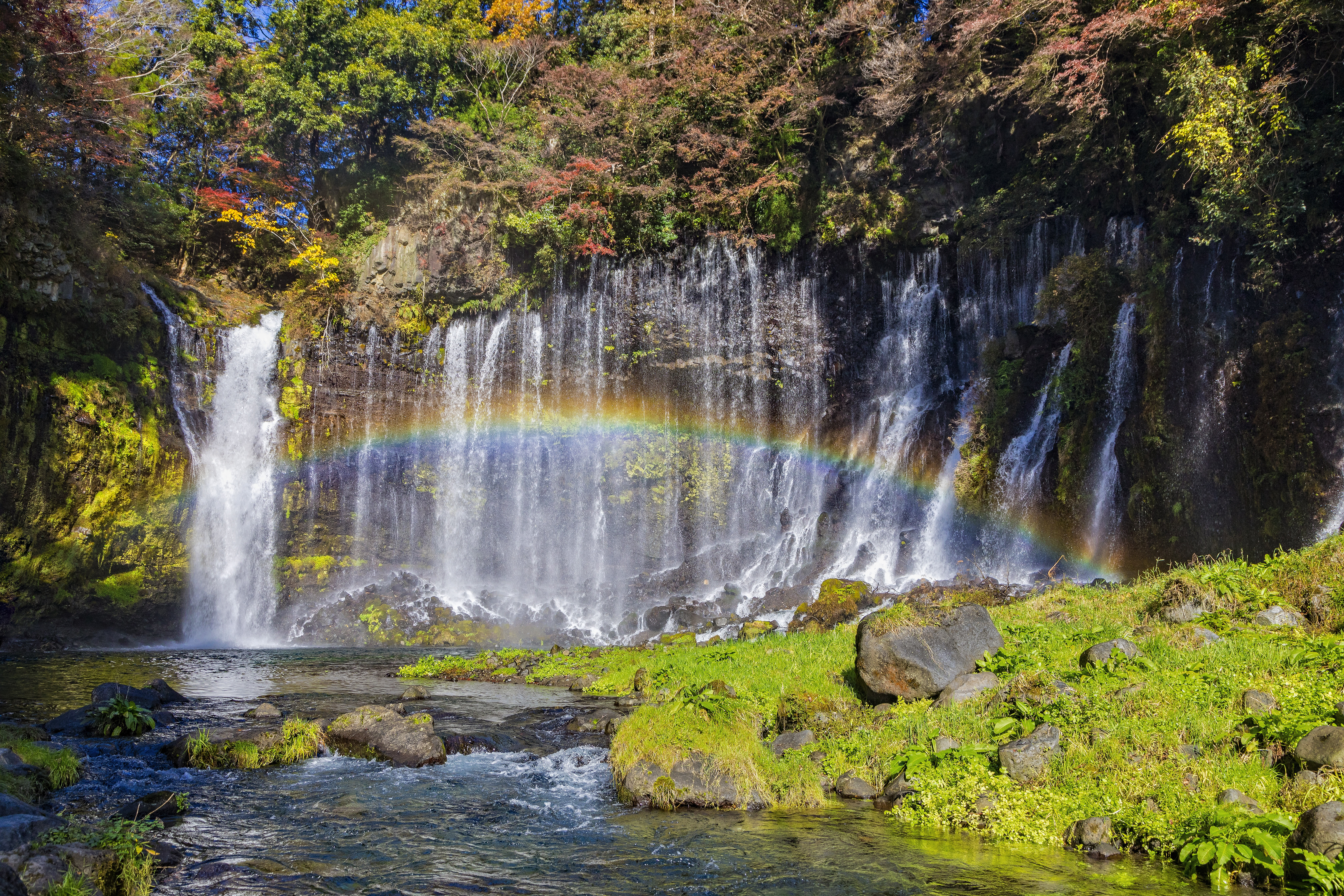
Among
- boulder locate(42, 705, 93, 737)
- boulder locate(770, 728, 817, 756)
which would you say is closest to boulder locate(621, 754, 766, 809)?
boulder locate(770, 728, 817, 756)

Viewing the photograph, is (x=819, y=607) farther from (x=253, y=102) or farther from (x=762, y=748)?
(x=253, y=102)

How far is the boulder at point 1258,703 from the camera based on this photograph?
6.69 metres

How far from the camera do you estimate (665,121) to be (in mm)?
29219

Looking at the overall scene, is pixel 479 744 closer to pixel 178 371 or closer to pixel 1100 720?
pixel 1100 720

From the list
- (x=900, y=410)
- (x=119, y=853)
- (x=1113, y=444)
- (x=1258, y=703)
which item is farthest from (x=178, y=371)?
(x=1258, y=703)

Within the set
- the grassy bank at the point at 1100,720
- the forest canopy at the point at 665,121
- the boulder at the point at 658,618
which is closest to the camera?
the grassy bank at the point at 1100,720

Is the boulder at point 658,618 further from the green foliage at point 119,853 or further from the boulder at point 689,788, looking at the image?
the green foliage at point 119,853

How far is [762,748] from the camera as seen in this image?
8.18 metres

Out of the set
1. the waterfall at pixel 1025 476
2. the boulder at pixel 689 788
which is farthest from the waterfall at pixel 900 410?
the boulder at pixel 689 788

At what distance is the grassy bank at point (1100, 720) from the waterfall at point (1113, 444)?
329 inches

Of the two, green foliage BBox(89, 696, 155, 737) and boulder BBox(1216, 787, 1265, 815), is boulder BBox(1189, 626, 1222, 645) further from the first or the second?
green foliage BBox(89, 696, 155, 737)

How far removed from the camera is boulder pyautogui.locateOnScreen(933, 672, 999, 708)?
8562 millimetres

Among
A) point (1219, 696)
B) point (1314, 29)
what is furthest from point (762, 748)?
point (1314, 29)

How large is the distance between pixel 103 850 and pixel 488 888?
2.63 meters
